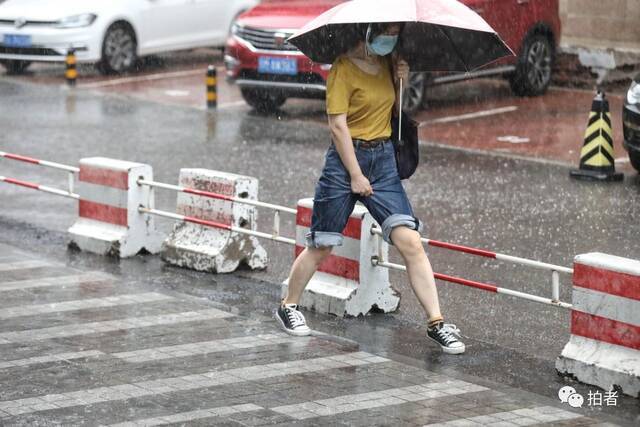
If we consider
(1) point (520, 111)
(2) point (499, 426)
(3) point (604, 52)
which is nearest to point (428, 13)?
(2) point (499, 426)

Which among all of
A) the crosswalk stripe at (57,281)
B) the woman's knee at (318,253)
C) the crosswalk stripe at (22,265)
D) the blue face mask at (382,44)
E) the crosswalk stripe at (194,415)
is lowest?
the crosswalk stripe at (194,415)

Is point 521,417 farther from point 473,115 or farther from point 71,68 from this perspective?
point 71,68

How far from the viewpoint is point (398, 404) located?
294 inches

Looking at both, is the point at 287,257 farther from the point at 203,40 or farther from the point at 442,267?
the point at 203,40

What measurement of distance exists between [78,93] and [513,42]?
5960 millimetres

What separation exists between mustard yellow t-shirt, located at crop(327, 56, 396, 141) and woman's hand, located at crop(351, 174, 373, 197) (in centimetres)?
24

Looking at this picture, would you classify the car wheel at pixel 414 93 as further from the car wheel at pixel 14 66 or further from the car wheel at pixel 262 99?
the car wheel at pixel 14 66

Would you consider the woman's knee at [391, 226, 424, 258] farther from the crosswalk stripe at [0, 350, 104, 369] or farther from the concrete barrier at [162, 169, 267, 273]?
the concrete barrier at [162, 169, 267, 273]

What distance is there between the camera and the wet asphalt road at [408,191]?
952cm

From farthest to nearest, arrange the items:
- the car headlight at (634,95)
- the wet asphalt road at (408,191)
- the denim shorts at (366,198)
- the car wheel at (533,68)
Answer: the car wheel at (533,68)
the car headlight at (634,95)
the wet asphalt road at (408,191)
the denim shorts at (366,198)

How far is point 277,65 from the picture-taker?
18.7 meters

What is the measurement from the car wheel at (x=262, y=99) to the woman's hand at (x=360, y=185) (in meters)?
11.2

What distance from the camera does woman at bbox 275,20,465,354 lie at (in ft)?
28.1

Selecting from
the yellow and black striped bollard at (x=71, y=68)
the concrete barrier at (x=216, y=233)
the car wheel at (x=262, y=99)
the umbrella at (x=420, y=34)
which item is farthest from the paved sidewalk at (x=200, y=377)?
the yellow and black striped bollard at (x=71, y=68)
